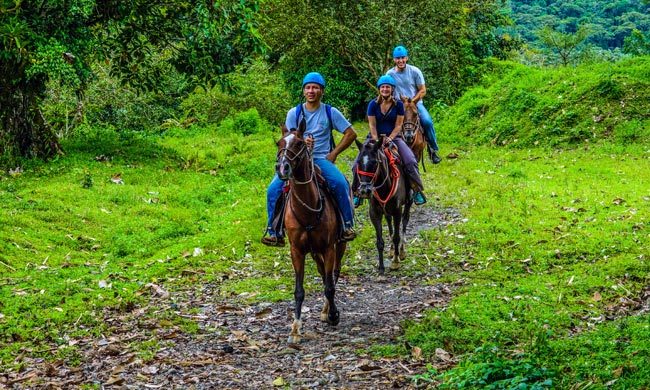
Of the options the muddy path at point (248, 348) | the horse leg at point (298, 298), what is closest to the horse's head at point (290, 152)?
the horse leg at point (298, 298)

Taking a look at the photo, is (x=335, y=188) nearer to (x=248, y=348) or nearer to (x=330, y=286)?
(x=330, y=286)

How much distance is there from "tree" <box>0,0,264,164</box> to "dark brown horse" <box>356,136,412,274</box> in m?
6.86

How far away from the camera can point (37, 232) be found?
40.6 ft

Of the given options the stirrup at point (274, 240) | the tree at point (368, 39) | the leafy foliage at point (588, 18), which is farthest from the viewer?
the leafy foliage at point (588, 18)

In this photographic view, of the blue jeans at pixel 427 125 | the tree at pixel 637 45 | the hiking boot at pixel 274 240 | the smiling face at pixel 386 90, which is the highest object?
the tree at pixel 637 45

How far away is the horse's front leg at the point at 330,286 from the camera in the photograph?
26.8 ft

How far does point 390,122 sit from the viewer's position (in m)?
11.7

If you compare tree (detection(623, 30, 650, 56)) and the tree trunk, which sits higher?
tree (detection(623, 30, 650, 56))

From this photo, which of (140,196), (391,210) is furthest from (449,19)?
(391,210)

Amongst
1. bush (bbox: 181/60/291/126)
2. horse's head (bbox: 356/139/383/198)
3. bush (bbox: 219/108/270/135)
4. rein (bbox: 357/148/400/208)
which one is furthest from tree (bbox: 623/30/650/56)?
horse's head (bbox: 356/139/383/198)

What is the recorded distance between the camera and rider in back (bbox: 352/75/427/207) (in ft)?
37.7

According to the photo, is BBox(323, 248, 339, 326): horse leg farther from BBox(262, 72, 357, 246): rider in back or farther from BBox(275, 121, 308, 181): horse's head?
BBox(275, 121, 308, 181): horse's head

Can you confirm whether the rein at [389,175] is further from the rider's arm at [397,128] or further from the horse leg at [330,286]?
the horse leg at [330,286]

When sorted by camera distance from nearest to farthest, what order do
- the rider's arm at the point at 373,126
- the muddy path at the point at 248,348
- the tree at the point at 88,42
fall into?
the muddy path at the point at 248,348
the rider's arm at the point at 373,126
the tree at the point at 88,42
